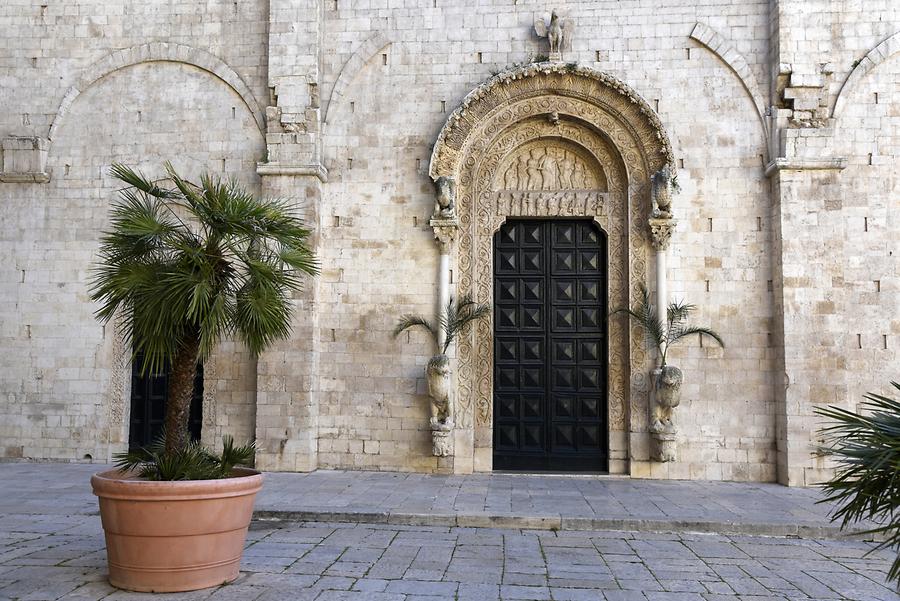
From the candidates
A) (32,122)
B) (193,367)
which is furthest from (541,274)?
(32,122)

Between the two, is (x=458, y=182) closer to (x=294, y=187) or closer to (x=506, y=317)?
(x=506, y=317)

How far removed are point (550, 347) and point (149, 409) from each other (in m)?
6.53

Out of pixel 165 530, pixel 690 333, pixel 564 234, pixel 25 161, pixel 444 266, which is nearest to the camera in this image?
pixel 165 530

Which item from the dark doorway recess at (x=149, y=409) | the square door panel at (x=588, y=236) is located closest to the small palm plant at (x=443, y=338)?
the square door panel at (x=588, y=236)

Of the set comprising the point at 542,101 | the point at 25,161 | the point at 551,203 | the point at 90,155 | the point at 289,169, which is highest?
the point at 542,101

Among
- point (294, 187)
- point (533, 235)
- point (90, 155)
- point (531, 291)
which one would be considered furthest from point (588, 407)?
point (90, 155)

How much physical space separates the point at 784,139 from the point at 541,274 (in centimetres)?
413

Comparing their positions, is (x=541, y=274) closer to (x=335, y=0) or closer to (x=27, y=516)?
(x=335, y=0)

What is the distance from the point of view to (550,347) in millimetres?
11594

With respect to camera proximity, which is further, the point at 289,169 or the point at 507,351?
the point at 507,351

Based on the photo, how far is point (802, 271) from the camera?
1066 cm

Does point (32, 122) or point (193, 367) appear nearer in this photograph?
point (193, 367)

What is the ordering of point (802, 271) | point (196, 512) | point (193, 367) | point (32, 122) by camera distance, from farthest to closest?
point (32, 122), point (802, 271), point (193, 367), point (196, 512)

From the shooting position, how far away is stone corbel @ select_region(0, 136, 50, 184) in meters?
12.0
